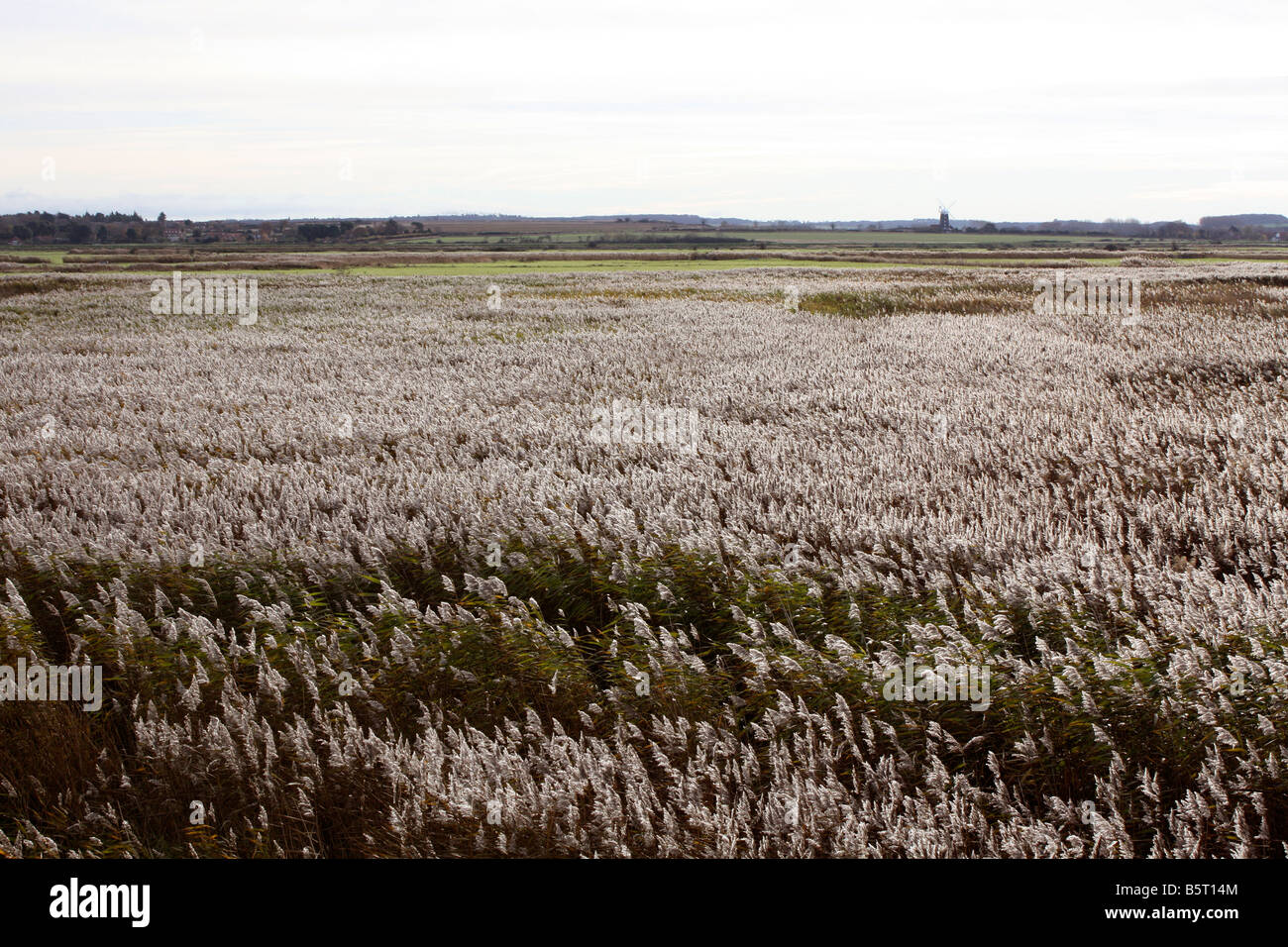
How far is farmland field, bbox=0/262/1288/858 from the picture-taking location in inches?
138

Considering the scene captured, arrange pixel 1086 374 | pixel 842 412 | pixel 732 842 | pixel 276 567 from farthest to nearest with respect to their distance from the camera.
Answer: pixel 1086 374, pixel 842 412, pixel 276 567, pixel 732 842

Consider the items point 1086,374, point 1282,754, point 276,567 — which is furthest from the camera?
point 1086,374

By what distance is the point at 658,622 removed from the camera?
5.79m

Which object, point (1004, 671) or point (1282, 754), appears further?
point (1004, 671)

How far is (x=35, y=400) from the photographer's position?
599 inches

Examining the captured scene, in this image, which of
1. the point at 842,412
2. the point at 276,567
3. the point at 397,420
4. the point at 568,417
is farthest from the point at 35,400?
the point at 842,412

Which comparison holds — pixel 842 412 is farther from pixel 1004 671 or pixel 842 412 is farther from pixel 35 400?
pixel 35 400

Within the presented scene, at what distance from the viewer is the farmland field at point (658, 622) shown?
11.5 ft

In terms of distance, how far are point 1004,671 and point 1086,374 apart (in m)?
12.4

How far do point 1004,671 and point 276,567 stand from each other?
5023 millimetres
